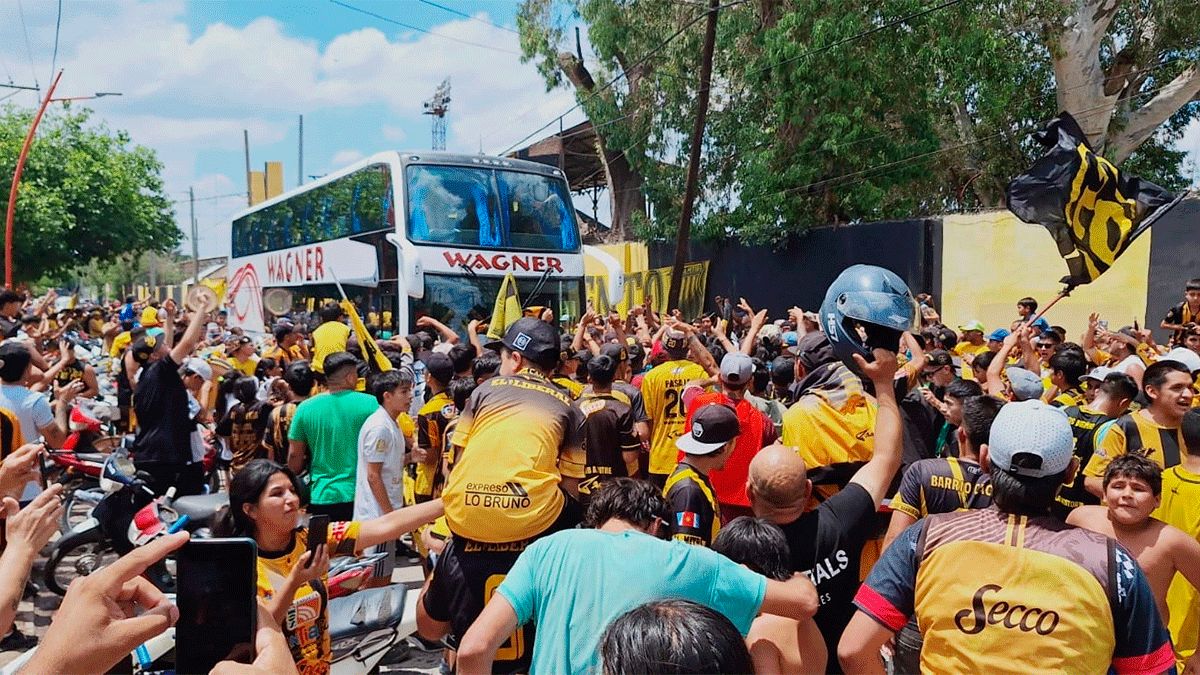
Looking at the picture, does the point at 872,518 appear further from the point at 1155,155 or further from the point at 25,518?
the point at 1155,155

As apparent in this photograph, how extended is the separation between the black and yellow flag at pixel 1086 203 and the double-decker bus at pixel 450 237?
824cm

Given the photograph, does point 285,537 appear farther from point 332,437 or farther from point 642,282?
point 642,282

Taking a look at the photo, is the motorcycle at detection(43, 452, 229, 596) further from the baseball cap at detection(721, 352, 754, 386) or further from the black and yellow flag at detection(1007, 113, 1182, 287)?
the black and yellow flag at detection(1007, 113, 1182, 287)

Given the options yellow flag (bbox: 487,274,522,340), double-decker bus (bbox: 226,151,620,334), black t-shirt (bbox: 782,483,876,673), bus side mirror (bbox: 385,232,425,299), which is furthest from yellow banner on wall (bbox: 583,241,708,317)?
black t-shirt (bbox: 782,483,876,673)

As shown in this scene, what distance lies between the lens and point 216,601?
85.6 inches

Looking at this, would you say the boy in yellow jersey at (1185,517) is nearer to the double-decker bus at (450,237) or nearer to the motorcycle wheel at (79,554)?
the motorcycle wheel at (79,554)

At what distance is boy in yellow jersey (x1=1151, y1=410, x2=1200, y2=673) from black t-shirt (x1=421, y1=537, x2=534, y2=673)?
8.63 ft

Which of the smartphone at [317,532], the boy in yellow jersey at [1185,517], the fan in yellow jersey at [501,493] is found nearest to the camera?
the smartphone at [317,532]

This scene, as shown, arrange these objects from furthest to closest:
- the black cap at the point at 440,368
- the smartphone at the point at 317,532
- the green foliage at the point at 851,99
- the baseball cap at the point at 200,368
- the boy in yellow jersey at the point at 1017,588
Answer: the green foliage at the point at 851,99 < the baseball cap at the point at 200,368 < the black cap at the point at 440,368 < the smartphone at the point at 317,532 < the boy in yellow jersey at the point at 1017,588

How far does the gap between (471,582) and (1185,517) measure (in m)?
3.00

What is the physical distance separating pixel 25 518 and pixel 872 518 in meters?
2.49

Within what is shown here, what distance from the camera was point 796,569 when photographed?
3.13m

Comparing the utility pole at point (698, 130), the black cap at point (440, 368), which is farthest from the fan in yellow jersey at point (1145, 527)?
the utility pole at point (698, 130)

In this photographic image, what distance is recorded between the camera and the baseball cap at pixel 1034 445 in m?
2.53
